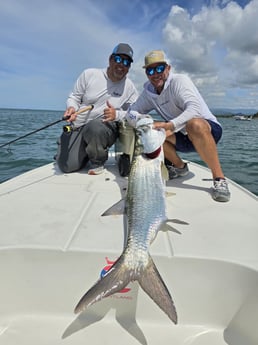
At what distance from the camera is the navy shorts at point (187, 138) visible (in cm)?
360

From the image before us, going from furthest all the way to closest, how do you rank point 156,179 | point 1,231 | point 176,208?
point 176,208
point 156,179
point 1,231

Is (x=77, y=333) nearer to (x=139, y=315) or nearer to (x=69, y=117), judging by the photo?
(x=139, y=315)

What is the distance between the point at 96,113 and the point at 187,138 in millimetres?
1495

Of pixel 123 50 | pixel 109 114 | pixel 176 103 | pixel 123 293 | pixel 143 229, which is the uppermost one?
pixel 123 50

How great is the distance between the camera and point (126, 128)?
4.01 meters

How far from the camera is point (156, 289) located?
1566 millimetres

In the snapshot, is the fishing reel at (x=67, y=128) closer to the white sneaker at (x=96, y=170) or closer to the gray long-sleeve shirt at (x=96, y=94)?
the gray long-sleeve shirt at (x=96, y=94)

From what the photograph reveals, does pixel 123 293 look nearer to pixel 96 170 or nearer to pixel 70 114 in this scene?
pixel 96 170

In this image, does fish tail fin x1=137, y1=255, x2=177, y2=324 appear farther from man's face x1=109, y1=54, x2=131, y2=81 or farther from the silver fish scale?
man's face x1=109, y1=54, x2=131, y2=81

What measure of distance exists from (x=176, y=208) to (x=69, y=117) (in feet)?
7.08

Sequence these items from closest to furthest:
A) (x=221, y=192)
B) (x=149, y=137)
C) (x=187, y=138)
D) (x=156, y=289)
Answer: (x=156, y=289)
(x=149, y=137)
(x=221, y=192)
(x=187, y=138)

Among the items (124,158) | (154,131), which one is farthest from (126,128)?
(154,131)

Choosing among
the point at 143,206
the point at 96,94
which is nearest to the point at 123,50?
the point at 96,94

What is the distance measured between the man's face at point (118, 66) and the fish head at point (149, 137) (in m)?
1.73
